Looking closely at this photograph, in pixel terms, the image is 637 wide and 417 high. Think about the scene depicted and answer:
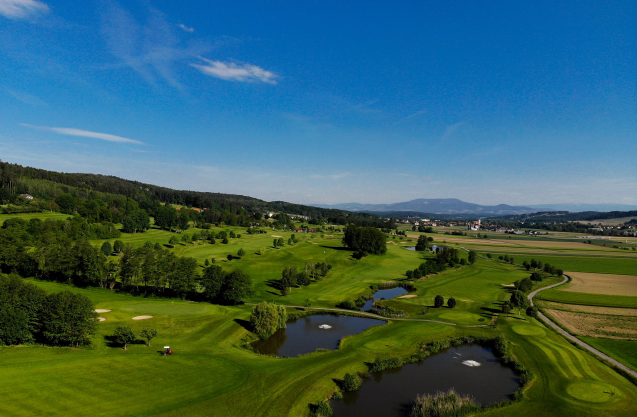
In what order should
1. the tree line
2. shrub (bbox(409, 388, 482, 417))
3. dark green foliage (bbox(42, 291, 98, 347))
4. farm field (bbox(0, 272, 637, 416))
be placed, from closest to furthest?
farm field (bbox(0, 272, 637, 416)) < shrub (bbox(409, 388, 482, 417)) < the tree line < dark green foliage (bbox(42, 291, 98, 347))

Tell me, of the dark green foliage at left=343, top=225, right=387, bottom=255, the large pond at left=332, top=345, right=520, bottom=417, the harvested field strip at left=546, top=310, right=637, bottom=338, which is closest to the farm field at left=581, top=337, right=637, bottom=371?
the harvested field strip at left=546, top=310, right=637, bottom=338

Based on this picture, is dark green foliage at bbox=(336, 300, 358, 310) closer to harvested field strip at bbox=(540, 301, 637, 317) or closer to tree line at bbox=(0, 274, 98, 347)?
harvested field strip at bbox=(540, 301, 637, 317)

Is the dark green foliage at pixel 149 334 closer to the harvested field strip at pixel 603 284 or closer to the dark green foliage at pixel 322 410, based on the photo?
the dark green foliage at pixel 322 410

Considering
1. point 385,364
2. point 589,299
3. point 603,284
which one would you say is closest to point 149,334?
Answer: point 385,364

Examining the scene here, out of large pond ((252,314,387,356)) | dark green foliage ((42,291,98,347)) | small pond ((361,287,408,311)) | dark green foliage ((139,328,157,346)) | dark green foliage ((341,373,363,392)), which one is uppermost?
dark green foliage ((42,291,98,347))

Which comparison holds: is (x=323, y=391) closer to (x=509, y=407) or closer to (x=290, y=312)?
(x=509, y=407)

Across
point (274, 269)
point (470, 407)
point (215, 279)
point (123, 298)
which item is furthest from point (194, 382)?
point (274, 269)

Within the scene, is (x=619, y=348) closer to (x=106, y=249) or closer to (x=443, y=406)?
(x=443, y=406)

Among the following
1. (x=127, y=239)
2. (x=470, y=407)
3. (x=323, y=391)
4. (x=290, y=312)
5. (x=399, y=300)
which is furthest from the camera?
(x=127, y=239)
